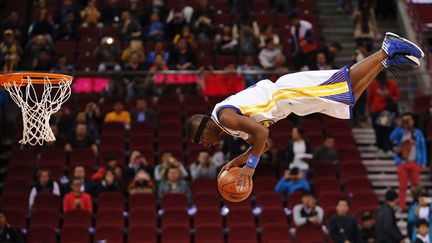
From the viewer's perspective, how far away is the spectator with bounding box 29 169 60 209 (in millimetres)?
16562

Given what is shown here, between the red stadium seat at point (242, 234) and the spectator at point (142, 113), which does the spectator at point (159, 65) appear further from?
the red stadium seat at point (242, 234)

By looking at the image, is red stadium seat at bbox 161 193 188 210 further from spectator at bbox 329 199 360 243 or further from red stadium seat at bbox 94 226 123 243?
spectator at bbox 329 199 360 243

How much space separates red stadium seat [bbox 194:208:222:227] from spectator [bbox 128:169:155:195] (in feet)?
3.50

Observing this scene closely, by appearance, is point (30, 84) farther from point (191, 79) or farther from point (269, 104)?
point (191, 79)

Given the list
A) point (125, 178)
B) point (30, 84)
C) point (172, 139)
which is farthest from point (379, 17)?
point (30, 84)

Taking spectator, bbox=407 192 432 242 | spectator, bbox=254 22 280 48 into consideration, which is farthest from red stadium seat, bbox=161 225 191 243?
spectator, bbox=254 22 280 48

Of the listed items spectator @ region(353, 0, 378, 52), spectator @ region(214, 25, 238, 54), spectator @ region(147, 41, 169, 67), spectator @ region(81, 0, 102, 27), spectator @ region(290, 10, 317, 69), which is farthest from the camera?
spectator @ region(81, 0, 102, 27)

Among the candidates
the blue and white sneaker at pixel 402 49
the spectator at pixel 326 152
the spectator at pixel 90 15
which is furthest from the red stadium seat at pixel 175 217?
the blue and white sneaker at pixel 402 49

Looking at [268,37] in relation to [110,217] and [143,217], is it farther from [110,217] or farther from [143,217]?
[110,217]

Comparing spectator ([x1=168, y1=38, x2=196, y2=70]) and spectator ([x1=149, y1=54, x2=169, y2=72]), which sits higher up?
spectator ([x1=168, y1=38, x2=196, y2=70])

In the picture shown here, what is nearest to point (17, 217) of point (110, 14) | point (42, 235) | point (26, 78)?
point (42, 235)

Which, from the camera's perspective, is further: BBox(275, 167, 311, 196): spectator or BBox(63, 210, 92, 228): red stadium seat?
BBox(275, 167, 311, 196): spectator

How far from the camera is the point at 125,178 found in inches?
669

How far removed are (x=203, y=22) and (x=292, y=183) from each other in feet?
16.9
